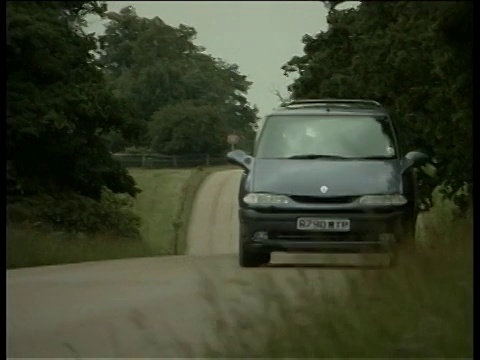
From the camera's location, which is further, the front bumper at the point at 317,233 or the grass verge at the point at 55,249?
the grass verge at the point at 55,249

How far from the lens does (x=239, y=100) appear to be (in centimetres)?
1134

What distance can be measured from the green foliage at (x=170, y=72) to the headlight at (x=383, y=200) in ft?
3.89

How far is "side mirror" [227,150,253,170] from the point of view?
11918mm

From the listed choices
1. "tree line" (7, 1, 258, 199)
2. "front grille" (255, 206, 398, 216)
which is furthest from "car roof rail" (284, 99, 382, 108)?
"front grille" (255, 206, 398, 216)

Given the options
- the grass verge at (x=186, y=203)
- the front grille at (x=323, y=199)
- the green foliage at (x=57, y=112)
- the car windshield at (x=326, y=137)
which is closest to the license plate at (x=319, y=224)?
the front grille at (x=323, y=199)

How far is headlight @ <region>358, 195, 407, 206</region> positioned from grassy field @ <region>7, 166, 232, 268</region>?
1.31m

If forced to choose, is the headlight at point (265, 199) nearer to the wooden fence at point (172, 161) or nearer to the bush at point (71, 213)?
the wooden fence at point (172, 161)

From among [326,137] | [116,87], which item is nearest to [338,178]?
[326,137]

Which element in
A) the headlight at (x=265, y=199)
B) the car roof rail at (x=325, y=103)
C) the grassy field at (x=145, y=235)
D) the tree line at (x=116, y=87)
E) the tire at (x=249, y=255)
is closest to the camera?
the tree line at (x=116, y=87)

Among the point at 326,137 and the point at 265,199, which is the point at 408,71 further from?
the point at 265,199

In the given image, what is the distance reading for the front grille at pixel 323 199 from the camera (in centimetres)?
1154

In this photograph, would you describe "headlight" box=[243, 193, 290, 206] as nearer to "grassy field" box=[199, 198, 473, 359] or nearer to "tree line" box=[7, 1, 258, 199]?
"tree line" box=[7, 1, 258, 199]

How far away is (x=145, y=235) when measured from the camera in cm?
1377

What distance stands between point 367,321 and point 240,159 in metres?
4.13
